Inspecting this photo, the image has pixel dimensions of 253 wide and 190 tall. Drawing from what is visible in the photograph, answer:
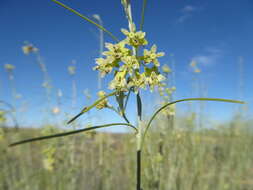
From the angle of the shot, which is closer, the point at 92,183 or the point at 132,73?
the point at 132,73

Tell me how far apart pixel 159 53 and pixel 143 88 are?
0.55ft

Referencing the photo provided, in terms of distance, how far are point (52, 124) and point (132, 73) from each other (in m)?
2.89

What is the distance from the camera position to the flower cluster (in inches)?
29.3

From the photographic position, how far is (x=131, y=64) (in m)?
0.74

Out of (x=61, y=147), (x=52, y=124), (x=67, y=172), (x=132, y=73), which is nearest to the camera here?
(x=132, y=73)

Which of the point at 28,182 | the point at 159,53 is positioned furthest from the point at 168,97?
the point at 28,182

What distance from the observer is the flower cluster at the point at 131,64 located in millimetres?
744

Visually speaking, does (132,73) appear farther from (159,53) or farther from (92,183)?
(92,183)

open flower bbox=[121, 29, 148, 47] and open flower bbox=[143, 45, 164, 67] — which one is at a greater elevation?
open flower bbox=[121, 29, 148, 47]

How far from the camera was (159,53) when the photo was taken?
808 mm

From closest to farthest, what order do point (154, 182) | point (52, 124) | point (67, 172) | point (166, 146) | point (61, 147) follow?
point (154, 182) < point (166, 146) < point (67, 172) < point (61, 147) < point (52, 124)

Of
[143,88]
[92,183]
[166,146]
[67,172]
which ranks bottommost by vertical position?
[92,183]

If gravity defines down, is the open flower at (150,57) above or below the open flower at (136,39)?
below

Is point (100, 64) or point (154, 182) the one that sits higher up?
point (100, 64)
